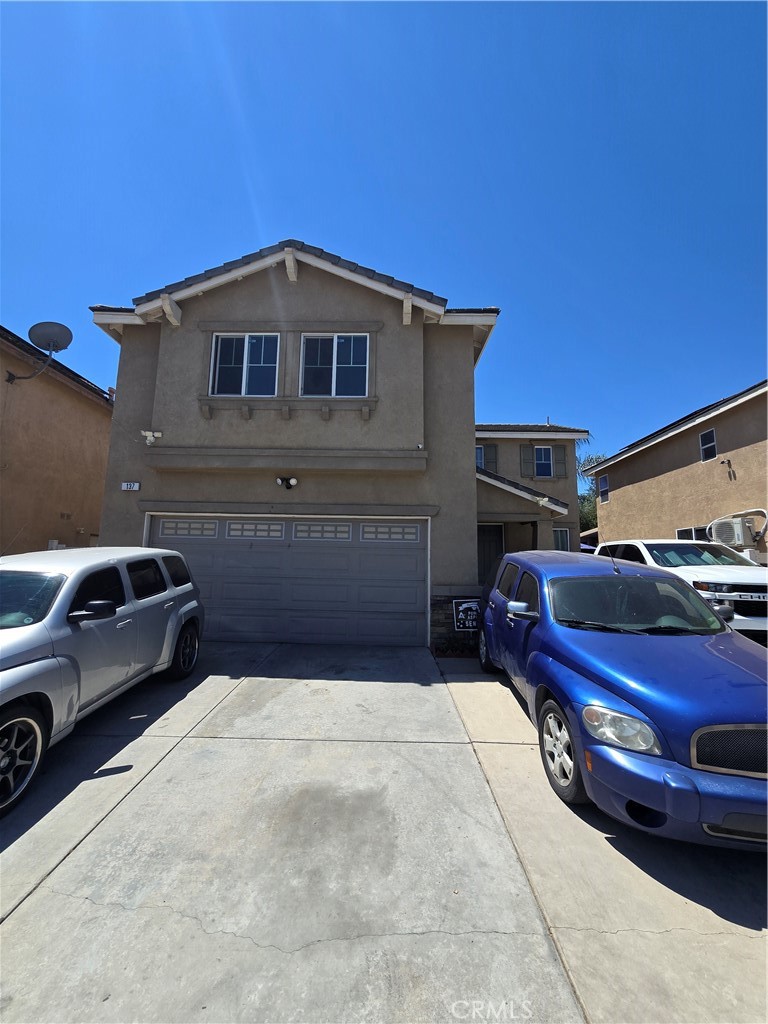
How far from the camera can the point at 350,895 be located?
2.41 meters

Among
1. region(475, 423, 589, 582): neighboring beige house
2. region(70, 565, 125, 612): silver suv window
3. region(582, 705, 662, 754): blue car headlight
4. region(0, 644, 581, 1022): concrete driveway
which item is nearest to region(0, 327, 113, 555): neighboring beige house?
region(70, 565, 125, 612): silver suv window

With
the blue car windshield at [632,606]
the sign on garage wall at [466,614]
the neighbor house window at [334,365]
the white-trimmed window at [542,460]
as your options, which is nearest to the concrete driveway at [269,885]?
the blue car windshield at [632,606]

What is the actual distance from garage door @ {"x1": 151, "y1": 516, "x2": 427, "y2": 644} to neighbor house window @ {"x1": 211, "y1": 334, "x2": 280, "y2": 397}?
8.66ft

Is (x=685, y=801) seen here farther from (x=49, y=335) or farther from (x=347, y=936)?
(x=49, y=335)

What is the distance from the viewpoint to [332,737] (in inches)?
171

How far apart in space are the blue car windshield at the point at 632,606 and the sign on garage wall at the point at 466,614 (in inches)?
147

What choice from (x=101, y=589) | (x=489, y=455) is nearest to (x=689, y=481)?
(x=489, y=455)

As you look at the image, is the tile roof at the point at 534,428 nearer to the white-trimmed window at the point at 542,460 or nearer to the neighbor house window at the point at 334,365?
the white-trimmed window at the point at 542,460

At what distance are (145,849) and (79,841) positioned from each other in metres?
0.50

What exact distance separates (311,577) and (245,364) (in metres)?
4.50

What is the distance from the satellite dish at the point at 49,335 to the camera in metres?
8.68

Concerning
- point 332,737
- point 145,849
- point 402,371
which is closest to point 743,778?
point 332,737

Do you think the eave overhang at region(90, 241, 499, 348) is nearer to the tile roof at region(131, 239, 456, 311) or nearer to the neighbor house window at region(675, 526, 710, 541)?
the tile roof at region(131, 239, 456, 311)

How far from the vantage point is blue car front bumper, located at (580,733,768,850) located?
2.41 m
